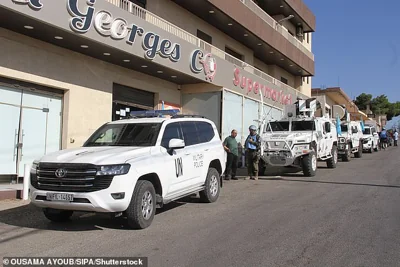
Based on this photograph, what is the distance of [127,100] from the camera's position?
1599 centimetres

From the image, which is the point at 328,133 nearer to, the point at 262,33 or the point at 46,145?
the point at 262,33

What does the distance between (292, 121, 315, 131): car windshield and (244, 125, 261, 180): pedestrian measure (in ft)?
8.82

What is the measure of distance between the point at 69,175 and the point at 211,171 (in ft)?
12.2

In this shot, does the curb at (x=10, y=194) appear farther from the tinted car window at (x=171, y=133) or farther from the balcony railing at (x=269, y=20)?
the balcony railing at (x=269, y=20)

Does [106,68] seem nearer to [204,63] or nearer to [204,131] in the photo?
[204,63]

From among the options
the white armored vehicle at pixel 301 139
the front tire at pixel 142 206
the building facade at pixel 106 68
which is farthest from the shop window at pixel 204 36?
the front tire at pixel 142 206

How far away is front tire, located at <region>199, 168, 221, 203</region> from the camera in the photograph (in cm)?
898

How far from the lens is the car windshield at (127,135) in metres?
7.38

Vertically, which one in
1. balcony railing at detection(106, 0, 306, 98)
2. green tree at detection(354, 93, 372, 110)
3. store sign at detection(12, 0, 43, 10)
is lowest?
store sign at detection(12, 0, 43, 10)

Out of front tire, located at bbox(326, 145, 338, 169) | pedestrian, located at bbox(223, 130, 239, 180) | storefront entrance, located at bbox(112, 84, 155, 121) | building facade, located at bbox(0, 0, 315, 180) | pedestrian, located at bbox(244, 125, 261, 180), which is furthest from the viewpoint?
front tire, located at bbox(326, 145, 338, 169)

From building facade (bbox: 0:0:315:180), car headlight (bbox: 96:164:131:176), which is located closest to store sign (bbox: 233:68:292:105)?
building facade (bbox: 0:0:315:180)

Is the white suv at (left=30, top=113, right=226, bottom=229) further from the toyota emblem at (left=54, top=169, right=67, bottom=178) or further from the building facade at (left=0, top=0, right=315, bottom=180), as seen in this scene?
the building facade at (left=0, top=0, right=315, bottom=180)

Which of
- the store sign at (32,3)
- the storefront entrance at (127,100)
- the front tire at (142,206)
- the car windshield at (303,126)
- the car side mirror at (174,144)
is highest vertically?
the store sign at (32,3)

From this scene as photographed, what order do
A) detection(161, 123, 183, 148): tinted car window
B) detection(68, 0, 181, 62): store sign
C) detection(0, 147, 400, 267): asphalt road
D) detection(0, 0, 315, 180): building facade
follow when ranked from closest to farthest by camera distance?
detection(0, 147, 400, 267): asphalt road
detection(161, 123, 183, 148): tinted car window
detection(68, 0, 181, 62): store sign
detection(0, 0, 315, 180): building facade
